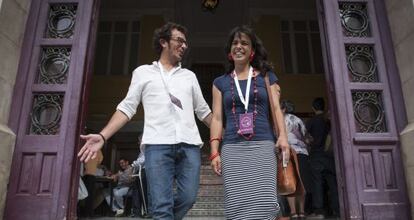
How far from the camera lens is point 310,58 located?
1211 cm

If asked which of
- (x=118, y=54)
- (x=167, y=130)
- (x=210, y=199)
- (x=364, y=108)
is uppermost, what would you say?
(x=118, y=54)

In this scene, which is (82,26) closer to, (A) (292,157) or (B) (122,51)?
(A) (292,157)

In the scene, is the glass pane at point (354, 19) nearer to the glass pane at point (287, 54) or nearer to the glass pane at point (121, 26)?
the glass pane at point (287, 54)

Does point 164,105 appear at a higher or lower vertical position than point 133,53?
lower

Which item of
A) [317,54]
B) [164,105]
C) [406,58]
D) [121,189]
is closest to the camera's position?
[164,105]

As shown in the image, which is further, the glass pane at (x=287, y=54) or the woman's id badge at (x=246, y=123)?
the glass pane at (x=287, y=54)

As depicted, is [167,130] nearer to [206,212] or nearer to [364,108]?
[364,108]

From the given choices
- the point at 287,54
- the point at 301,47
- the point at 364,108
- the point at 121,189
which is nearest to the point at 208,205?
the point at 121,189

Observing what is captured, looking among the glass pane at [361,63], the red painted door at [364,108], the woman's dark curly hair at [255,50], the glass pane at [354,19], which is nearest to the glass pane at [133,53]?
the red painted door at [364,108]

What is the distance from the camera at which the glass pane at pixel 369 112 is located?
15.4ft

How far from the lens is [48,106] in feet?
15.7

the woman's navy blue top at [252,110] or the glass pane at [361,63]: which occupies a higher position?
the glass pane at [361,63]

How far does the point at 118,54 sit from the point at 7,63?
305 inches

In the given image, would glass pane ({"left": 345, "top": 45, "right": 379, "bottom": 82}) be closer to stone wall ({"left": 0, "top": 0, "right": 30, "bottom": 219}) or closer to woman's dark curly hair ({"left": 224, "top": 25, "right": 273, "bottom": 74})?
woman's dark curly hair ({"left": 224, "top": 25, "right": 273, "bottom": 74})
